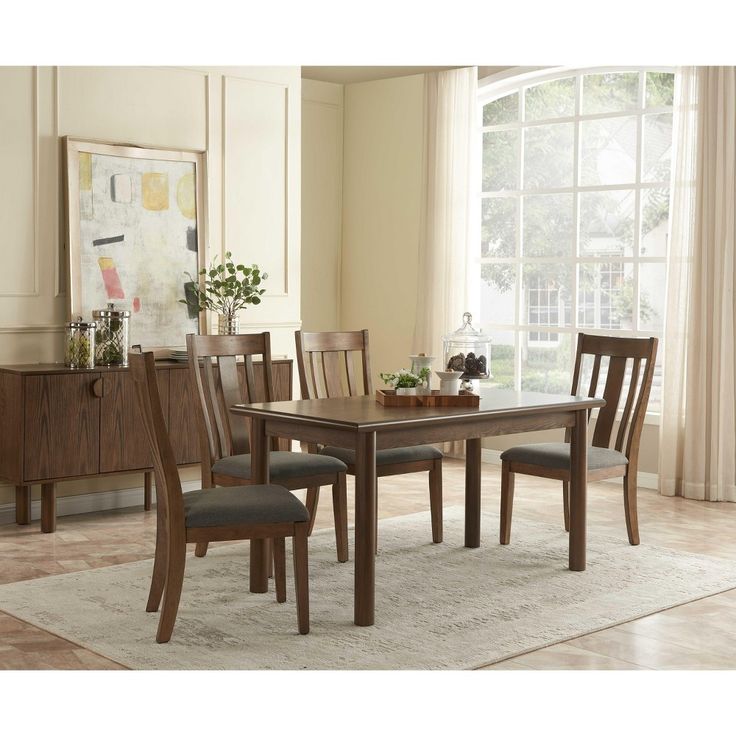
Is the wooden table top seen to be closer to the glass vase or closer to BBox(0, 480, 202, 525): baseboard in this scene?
the glass vase

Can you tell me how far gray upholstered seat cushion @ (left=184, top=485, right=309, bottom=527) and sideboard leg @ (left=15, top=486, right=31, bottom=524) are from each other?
197 cm

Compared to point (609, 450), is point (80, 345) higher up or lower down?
higher up

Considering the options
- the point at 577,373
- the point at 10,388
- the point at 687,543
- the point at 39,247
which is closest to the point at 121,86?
the point at 39,247

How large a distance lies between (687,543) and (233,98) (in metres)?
3.42

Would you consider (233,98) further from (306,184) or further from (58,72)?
(306,184)

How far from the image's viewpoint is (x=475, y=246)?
24.3ft

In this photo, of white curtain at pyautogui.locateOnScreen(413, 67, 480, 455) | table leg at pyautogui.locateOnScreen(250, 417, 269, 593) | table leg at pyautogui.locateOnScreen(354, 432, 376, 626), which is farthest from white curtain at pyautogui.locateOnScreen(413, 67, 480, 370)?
table leg at pyautogui.locateOnScreen(354, 432, 376, 626)

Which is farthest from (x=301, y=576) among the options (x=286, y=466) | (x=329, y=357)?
(x=329, y=357)

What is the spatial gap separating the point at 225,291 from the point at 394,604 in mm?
2470

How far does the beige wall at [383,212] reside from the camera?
7.65 meters

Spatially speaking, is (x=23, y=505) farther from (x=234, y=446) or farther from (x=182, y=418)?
(x=234, y=446)

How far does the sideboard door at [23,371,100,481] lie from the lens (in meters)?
4.91

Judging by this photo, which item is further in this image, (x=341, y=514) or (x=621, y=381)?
(x=621, y=381)

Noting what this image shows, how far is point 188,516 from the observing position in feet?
11.0
